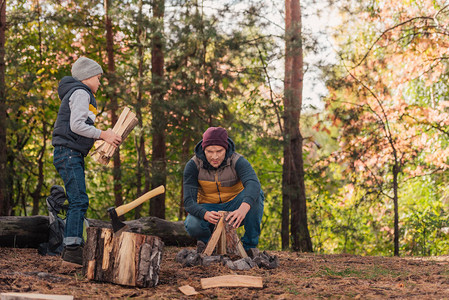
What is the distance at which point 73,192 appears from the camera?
13.2 ft

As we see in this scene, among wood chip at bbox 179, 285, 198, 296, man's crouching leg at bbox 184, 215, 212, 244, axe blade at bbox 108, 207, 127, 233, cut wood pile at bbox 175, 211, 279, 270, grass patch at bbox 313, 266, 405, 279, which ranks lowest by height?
grass patch at bbox 313, 266, 405, 279

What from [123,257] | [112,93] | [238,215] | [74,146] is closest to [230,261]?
[238,215]

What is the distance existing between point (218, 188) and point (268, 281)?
1257 millimetres

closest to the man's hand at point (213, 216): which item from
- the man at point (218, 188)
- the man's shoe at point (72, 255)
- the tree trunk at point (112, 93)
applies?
the man at point (218, 188)

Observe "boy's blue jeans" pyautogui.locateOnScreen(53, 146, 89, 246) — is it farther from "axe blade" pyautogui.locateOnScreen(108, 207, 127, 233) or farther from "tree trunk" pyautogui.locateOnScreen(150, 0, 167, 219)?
"tree trunk" pyautogui.locateOnScreen(150, 0, 167, 219)

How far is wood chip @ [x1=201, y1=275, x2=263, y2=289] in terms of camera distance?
11.1ft

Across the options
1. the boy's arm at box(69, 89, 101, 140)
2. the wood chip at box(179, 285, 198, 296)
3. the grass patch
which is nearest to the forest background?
the grass patch

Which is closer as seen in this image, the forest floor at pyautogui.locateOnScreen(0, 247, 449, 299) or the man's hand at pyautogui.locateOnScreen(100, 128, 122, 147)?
the forest floor at pyautogui.locateOnScreen(0, 247, 449, 299)

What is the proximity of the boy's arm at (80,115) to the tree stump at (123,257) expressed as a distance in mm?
897

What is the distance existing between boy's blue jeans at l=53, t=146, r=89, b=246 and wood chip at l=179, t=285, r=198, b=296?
4.07ft

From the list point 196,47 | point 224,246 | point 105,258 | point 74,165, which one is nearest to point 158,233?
point 224,246

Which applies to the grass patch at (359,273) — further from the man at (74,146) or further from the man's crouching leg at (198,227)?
the man at (74,146)

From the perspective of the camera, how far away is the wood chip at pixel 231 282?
11.1ft

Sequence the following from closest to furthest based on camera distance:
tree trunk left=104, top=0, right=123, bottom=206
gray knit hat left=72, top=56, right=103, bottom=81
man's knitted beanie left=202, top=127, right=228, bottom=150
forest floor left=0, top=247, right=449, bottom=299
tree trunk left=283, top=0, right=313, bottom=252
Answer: forest floor left=0, top=247, right=449, bottom=299
gray knit hat left=72, top=56, right=103, bottom=81
man's knitted beanie left=202, top=127, right=228, bottom=150
tree trunk left=283, top=0, right=313, bottom=252
tree trunk left=104, top=0, right=123, bottom=206
